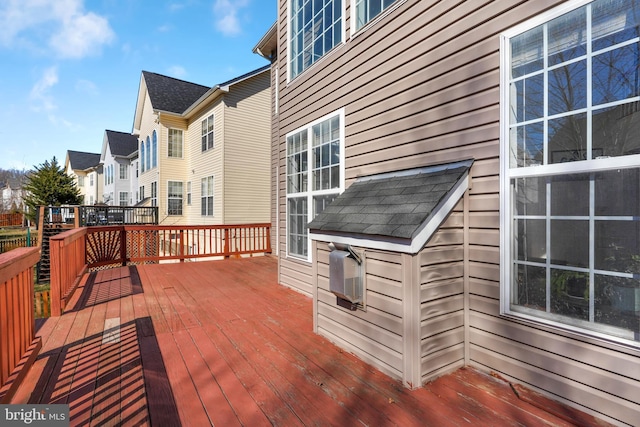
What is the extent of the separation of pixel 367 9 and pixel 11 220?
124ft

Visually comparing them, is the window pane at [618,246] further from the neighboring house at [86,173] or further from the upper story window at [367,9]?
the neighboring house at [86,173]

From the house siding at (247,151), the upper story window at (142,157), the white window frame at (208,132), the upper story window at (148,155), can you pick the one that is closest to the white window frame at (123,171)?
the upper story window at (142,157)

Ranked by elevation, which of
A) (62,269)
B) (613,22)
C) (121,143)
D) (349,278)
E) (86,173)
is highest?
(121,143)

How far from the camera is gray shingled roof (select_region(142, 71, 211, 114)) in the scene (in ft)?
44.0

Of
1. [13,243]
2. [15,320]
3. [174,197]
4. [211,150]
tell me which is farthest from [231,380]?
[13,243]

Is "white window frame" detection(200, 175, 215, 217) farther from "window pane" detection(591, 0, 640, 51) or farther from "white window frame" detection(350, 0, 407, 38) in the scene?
"window pane" detection(591, 0, 640, 51)

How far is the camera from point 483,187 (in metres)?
2.30

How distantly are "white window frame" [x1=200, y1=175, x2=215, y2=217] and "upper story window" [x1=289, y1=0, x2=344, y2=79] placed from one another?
7.57 m

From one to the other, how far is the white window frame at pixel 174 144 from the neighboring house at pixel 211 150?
0.13 feet

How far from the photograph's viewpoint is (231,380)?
2.21m

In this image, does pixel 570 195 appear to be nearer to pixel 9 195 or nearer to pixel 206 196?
pixel 206 196

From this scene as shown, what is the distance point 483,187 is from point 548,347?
1.15 meters

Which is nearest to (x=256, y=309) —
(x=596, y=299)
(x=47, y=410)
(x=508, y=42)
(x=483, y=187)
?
(x=47, y=410)

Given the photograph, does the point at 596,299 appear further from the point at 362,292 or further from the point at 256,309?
the point at 256,309
